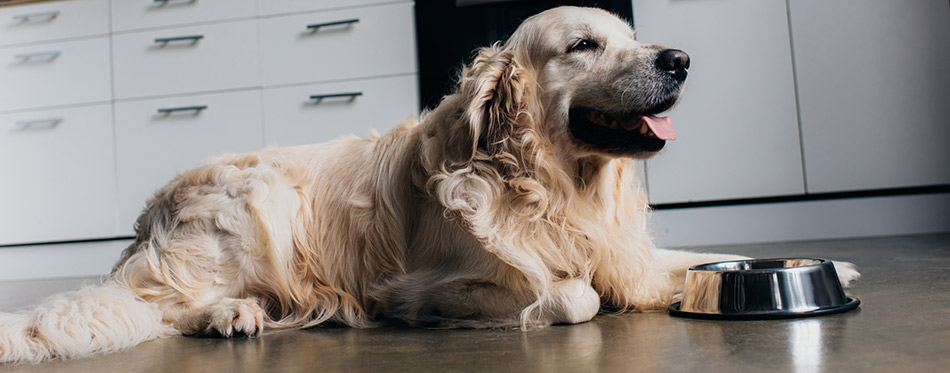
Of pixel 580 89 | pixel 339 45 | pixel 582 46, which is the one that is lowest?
pixel 580 89

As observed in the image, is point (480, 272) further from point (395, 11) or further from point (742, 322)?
point (395, 11)

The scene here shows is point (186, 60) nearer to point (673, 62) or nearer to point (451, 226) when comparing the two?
point (451, 226)

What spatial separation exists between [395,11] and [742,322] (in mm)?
2742

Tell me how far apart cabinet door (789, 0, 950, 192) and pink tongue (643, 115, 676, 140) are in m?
2.02

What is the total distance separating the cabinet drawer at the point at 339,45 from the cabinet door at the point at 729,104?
4.02ft

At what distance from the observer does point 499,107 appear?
174cm

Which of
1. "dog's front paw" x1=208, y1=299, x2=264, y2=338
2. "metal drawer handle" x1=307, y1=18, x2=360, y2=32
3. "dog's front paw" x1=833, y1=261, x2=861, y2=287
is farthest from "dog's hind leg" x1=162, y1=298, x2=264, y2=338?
"metal drawer handle" x1=307, y1=18, x2=360, y2=32

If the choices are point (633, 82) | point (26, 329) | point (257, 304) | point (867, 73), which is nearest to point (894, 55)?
point (867, 73)

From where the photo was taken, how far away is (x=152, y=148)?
397cm

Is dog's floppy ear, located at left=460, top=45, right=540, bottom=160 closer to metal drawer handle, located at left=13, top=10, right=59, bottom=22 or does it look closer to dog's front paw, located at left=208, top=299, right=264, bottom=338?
dog's front paw, located at left=208, top=299, right=264, bottom=338

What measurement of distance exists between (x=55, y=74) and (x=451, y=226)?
132 inches

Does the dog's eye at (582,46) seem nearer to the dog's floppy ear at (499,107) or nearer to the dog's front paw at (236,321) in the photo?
the dog's floppy ear at (499,107)

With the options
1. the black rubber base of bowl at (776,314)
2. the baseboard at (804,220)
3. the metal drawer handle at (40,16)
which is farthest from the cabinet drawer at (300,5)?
the black rubber base of bowl at (776,314)

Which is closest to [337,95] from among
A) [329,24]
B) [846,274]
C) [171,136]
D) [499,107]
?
[329,24]
